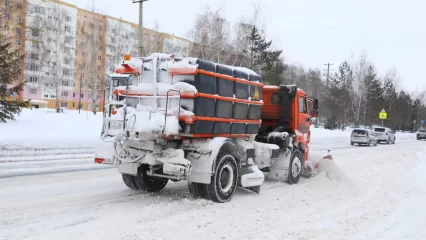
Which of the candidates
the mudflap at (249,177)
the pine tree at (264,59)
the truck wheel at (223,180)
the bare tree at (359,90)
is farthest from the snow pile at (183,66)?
the bare tree at (359,90)

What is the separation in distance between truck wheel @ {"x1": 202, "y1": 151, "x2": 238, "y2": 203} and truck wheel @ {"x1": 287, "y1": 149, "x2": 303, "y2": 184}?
2632 millimetres

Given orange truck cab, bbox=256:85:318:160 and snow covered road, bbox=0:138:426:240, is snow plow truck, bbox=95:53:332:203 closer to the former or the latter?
snow covered road, bbox=0:138:426:240

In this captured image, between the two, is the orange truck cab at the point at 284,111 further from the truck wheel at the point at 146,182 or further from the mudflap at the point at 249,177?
the truck wheel at the point at 146,182

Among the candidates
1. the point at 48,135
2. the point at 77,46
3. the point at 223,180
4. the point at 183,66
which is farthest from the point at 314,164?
the point at 77,46

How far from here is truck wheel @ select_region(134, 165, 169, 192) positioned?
7.48 m

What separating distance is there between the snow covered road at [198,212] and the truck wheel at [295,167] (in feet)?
1.24

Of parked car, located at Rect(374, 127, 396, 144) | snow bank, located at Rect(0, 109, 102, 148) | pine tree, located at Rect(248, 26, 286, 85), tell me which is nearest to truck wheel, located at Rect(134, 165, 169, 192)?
snow bank, located at Rect(0, 109, 102, 148)

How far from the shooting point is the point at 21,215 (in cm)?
562

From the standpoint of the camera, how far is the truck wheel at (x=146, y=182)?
748cm

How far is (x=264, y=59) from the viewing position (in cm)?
4106

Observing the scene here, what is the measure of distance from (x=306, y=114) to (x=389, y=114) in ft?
226

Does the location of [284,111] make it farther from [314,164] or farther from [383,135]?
[383,135]

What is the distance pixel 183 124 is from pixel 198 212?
1.44 metres

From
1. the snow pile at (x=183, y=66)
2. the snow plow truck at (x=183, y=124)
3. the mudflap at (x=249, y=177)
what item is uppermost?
the snow pile at (x=183, y=66)
